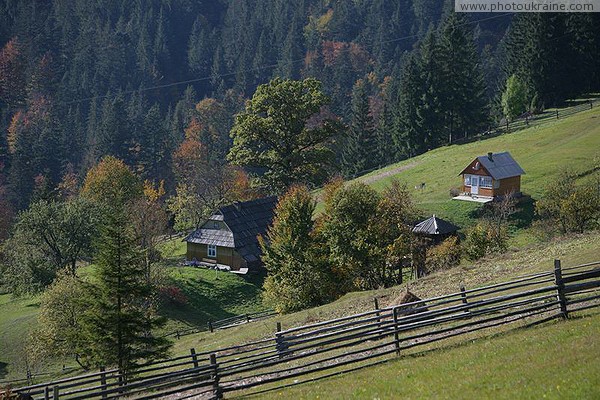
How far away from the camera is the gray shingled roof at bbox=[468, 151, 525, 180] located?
5950cm

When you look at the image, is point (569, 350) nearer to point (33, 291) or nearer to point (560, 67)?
point (33, 291)

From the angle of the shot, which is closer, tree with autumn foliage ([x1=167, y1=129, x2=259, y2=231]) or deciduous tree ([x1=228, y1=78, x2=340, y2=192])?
deciduous tree ([x1=228, y1=78, x2=340, y2=192])

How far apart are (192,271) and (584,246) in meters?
34.5

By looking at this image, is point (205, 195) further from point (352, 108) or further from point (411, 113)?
point (352, 108)

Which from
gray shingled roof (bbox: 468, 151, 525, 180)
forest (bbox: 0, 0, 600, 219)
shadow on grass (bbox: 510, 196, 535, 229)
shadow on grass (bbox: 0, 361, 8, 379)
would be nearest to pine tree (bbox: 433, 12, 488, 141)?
forest (bbox: 0, 0, 600, 219)

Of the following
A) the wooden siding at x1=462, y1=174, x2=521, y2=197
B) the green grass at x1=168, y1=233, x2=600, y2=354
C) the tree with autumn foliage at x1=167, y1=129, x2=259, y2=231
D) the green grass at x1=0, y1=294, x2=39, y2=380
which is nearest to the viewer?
the green grass at x1=168, y1=233, x2=600, y2=354

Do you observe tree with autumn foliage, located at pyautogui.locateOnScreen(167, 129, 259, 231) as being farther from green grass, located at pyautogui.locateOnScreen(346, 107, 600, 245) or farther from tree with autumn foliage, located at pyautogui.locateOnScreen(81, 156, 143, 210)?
green grass, located at pyautogui.locateOnScreen(346, 107, 600, 245)

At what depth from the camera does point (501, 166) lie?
60.6 m

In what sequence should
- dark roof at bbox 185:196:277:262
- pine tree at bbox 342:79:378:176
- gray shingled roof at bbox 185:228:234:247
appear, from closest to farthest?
1. dark roof at bbox 185:196:277:262
2. gray shingled roof at bbox 185:228:234:247
3. pine tree at bbox 342:79:378:176

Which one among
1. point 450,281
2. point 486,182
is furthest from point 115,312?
point 486,182

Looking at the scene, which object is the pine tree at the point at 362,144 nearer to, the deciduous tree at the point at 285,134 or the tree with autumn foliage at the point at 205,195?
the tree with autumn foliage at the point at 205,195

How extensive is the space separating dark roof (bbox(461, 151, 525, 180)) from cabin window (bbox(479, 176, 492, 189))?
899 mm

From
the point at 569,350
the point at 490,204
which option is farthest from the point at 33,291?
the point at 569,350

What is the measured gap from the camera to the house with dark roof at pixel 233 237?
199 ft
